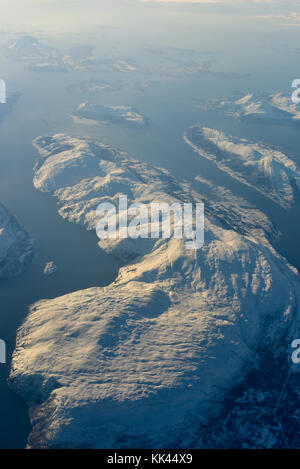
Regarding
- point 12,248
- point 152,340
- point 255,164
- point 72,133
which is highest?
point 72,133

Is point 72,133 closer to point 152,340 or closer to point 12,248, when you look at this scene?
point 12,248

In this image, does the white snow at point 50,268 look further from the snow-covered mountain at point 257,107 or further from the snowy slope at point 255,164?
the snow-covered mountain at point 257,107

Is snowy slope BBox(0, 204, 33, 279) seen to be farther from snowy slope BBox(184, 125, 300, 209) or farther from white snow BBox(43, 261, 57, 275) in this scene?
snowy slope BBox(184, 125, 300, 209)

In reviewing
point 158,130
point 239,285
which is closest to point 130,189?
point 239,285

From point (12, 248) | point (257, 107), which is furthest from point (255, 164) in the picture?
point (12, 248)

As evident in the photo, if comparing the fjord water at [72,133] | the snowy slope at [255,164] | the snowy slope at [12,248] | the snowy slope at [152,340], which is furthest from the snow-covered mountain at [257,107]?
the snowy slope at [12,248]

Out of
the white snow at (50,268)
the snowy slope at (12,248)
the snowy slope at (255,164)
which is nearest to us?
the snowy slope at (12,248)
